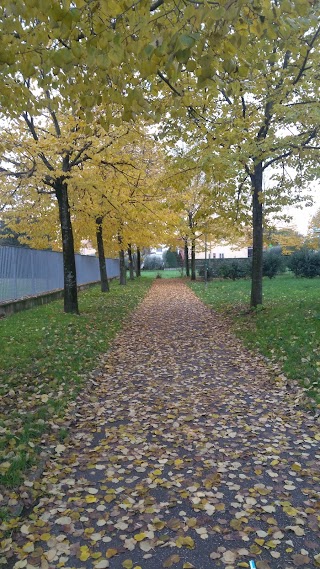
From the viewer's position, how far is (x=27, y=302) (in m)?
13.8

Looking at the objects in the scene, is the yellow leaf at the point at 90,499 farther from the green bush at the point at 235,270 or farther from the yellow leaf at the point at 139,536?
the green bush at the point at 235,270

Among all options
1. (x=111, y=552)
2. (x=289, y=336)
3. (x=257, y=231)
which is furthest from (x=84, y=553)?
(x=257, y=231)

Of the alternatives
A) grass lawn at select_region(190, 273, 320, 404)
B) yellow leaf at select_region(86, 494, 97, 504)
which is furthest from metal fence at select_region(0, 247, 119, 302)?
yellow leaf at select_region(86, 494, 97, 504)

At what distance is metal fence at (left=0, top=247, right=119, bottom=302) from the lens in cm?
1295

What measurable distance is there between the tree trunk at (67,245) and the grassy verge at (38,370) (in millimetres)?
468

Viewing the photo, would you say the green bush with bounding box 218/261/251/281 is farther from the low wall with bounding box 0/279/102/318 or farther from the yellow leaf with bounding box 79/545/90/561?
the yellow leaf with bounding box 79/545/90/561

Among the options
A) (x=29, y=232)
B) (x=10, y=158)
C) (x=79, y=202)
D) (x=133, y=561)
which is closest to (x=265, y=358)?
(x=133, y=561)

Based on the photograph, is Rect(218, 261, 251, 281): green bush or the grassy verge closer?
the grassy verge

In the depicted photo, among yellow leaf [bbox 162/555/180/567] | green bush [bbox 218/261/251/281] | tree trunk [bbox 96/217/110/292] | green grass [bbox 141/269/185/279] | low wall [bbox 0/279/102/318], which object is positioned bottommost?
yellow leaf [bbox 162/555/180/567]

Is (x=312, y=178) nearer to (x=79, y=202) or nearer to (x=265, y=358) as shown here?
(x=265, y=358)

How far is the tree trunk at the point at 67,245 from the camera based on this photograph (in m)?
12.2

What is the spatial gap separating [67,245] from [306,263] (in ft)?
64.6

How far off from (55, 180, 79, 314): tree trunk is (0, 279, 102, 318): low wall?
5.05ft

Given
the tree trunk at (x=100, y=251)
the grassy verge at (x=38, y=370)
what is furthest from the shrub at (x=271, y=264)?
the grassy verge at (x=38, y=370)
